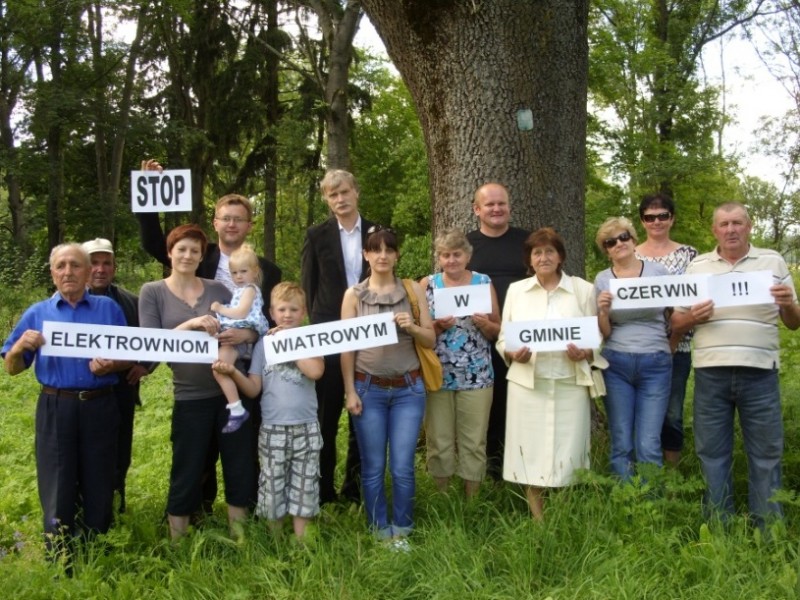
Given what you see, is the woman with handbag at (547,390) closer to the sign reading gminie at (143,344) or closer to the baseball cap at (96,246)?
the sign reading gminie at (143,344)

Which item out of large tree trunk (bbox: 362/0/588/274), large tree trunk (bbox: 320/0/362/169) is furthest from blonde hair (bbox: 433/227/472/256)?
large tree trunk (bbox: 320/0/362/169)

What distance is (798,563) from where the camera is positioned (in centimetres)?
352

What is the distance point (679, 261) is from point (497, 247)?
123 centimetres

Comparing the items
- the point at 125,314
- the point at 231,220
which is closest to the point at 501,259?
the point at 231,220

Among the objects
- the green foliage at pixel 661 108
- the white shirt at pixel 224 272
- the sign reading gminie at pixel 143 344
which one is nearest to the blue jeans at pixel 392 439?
the sign reading gminie at pixel 143 344

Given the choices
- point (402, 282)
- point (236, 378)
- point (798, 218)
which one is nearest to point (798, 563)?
point (402, 282)

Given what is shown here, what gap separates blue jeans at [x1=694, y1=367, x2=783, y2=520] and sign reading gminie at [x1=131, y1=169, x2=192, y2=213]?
3.37m

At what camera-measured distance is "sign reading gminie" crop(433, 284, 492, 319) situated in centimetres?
423

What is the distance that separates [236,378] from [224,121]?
60.0 feet

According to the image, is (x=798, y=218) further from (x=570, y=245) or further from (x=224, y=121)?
(x=570, y=245)

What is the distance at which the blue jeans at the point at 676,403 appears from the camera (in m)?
4.85

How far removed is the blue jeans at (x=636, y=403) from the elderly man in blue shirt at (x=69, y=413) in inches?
Answer: 114

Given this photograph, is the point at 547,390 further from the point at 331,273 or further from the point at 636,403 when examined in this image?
the point at 331,273

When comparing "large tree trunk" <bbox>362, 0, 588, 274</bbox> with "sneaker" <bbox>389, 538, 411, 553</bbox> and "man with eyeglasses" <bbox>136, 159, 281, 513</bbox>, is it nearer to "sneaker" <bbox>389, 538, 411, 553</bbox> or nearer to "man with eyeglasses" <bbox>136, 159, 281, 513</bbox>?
"man with eyeglasses" <bbox>136, 159, 281, 513</bbox>
